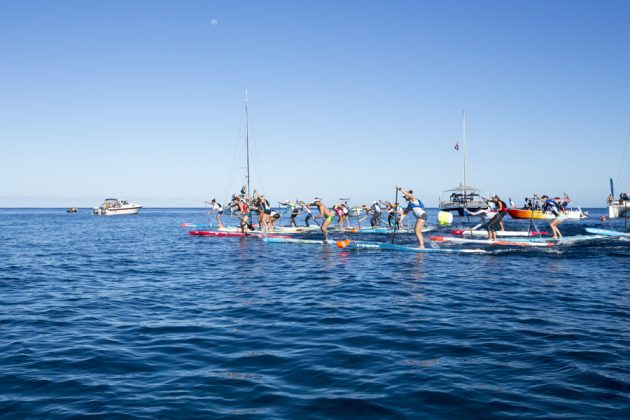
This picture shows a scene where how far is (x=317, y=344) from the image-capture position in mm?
8289

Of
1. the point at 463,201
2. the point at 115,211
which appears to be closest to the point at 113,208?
the point at 115,211

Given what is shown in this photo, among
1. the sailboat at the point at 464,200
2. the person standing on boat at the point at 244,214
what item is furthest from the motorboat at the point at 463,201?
the person standing on boat at the point at 244,214

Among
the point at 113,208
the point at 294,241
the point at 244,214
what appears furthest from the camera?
the point at 113,208

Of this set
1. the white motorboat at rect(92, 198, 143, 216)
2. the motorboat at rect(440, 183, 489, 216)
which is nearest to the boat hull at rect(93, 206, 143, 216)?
the white motorboat at rect(92, 198, 143, 216)

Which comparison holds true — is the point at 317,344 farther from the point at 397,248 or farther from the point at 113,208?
the point at 113,208

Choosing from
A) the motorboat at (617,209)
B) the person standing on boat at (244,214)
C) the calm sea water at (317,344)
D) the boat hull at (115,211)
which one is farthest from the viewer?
the boat hull at (115,211)

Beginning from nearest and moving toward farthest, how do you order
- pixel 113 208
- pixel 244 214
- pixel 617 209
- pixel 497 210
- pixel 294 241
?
pixel 497 210
pixel 294 241
pixel 244 214
pixel 617 209
pixel 113 208

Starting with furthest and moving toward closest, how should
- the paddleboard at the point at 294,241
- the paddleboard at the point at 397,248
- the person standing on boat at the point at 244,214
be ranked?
the person standing on boat at the point at 244,214
the paddleboard at the point at 294,241
the paddleboard at the point at 397,248

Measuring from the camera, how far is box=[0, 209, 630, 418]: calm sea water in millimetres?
5781

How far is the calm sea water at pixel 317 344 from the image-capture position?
5.78 metres

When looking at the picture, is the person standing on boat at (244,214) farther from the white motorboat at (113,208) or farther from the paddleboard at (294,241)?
the white motorboat at (113,208)

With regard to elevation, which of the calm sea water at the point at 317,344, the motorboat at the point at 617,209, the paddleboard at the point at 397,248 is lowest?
the calm sea water at the point at 317,344

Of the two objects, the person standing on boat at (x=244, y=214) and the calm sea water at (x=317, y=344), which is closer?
the calm sea water at (x=317, y=344)

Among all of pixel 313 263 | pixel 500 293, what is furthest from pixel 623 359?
pixel 313 263
